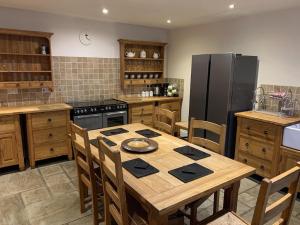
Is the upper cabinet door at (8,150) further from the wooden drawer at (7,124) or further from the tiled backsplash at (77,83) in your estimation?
the tiled backsplash at (77,83)

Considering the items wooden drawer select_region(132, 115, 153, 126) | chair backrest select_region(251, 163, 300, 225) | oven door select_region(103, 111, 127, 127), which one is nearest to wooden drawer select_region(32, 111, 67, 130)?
oven door select_region(103, 111, 127, 127)

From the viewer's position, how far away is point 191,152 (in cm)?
200

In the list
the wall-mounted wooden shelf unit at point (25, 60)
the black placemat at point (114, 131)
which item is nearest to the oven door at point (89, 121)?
the wall-mounted wooden shelf unit at point (25, 60)

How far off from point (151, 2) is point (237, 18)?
5.25 ft

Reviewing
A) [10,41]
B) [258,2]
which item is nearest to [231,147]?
[258,2]

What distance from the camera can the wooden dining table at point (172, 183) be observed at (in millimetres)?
1310

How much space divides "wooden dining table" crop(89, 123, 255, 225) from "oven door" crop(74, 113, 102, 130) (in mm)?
1687

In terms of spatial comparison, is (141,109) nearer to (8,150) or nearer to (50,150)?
(50,150)

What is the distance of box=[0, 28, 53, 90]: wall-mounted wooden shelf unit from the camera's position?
339 centimetres

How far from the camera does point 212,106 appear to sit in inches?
136

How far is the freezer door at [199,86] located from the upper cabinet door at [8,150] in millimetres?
2711

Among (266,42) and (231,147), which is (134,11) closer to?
(266,42)

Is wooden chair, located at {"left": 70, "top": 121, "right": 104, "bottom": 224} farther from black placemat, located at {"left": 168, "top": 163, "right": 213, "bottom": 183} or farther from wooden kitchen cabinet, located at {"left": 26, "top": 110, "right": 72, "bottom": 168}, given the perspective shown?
wooden kitchen cabinet, located at {"left": 26, "top": 110, "right": 72, "bottom": 168}

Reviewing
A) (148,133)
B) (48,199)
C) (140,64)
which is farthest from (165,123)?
(140,64)
